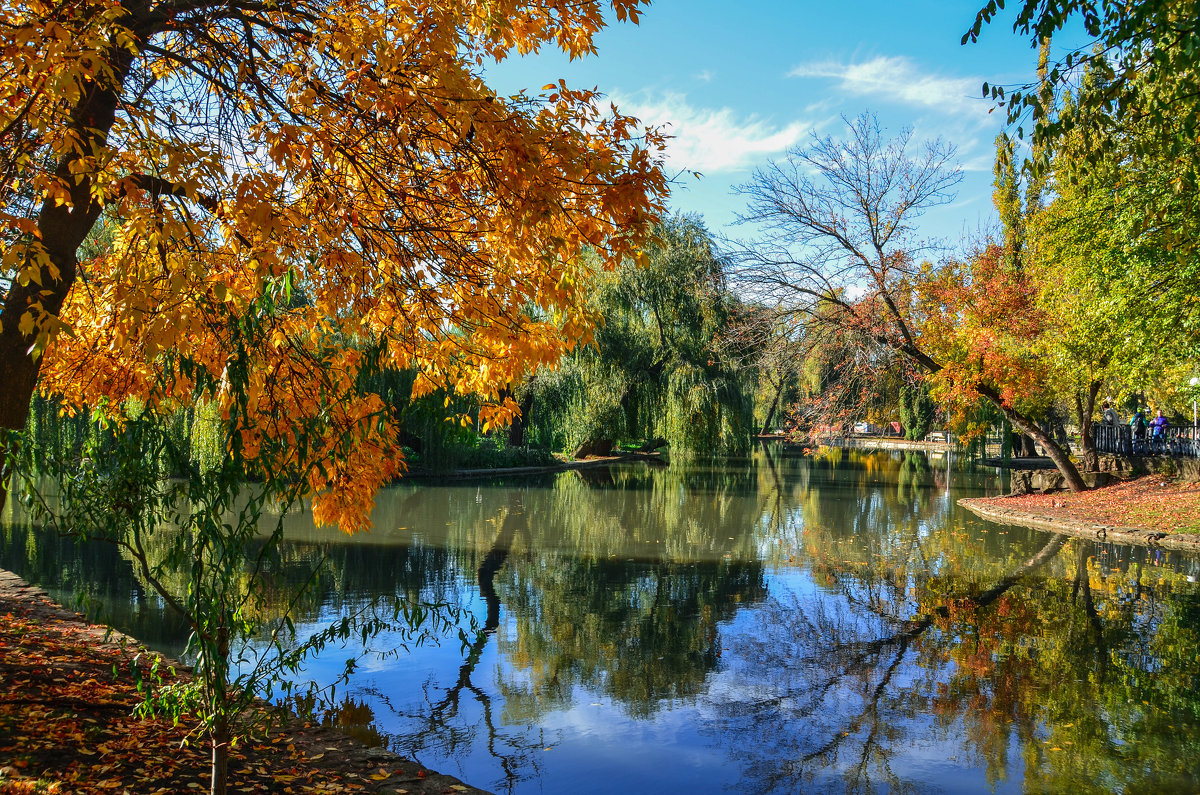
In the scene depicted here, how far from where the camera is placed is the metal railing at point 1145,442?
1894cm

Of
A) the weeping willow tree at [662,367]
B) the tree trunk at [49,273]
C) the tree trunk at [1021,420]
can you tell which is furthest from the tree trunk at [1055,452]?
the tree trunk at [49,273]

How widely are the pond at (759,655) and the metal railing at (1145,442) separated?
24.7 ft

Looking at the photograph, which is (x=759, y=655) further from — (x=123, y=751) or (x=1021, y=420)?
(x=1021, y=420)

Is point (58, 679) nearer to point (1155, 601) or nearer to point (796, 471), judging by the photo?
point (1155, 601)

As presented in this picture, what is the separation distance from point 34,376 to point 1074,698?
23.4ft

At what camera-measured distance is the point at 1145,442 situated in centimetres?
2059

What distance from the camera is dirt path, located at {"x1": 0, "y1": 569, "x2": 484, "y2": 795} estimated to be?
3.85 metres

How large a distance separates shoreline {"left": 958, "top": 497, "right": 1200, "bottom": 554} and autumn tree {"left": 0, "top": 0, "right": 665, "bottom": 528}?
12.7m

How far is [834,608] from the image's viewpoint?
895cm

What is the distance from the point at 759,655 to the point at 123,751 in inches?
195

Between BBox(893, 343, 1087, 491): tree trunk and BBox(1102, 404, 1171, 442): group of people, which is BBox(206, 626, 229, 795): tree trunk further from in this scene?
BBox(1102, 404, 1171, 442): group of people

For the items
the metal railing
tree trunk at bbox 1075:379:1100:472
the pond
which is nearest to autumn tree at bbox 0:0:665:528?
the pond

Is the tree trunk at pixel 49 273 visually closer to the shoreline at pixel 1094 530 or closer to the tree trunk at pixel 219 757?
the tree trunk at pixel 219 757

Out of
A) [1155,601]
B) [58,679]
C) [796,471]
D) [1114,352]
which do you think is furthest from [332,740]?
[796,471]
